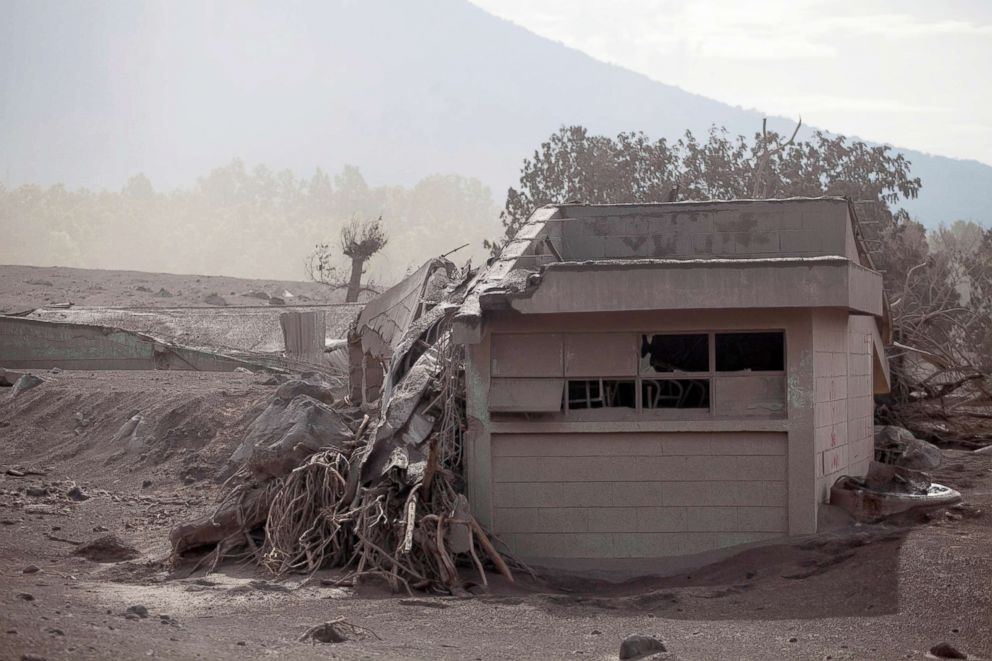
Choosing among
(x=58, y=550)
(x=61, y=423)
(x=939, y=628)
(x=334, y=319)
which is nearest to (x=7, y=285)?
(x=334, y=319)

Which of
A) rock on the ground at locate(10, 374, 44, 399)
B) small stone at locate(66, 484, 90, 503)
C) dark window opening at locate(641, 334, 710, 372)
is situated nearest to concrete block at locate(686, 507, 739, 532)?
dark window opening at locate(641, 334, 710, 372)

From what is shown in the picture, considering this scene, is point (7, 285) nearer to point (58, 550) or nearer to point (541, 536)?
point (58, 550)

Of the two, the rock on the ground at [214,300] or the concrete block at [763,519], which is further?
the rock on the ground at [214,300]

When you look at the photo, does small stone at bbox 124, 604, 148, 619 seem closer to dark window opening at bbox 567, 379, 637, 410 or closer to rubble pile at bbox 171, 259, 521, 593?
rubble pile at bbox 171, 259, 521, 593

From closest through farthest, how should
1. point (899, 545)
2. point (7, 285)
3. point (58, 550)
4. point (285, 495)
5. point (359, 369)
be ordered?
point (899, 545) → point (285, 495) → point (58, 550) → point (359, 369) → point (7, 285)

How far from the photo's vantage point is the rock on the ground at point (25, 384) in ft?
75.3

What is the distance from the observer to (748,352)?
13.1 meters

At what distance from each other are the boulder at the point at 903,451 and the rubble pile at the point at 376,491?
7.48 metres

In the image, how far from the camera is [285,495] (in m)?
12.3

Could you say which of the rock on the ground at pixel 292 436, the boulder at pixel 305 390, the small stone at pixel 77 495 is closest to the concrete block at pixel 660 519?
the rock on the ground at pixel 292 436

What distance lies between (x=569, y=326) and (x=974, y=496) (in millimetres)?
6186

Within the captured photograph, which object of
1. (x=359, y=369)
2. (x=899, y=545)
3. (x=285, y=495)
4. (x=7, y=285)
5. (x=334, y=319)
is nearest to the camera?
(x=899, y=545)

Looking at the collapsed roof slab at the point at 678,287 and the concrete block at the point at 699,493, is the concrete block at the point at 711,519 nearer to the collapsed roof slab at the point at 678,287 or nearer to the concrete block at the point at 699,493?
the concrete block at the point at 699,493

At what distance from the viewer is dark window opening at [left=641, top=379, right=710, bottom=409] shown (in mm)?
12602
